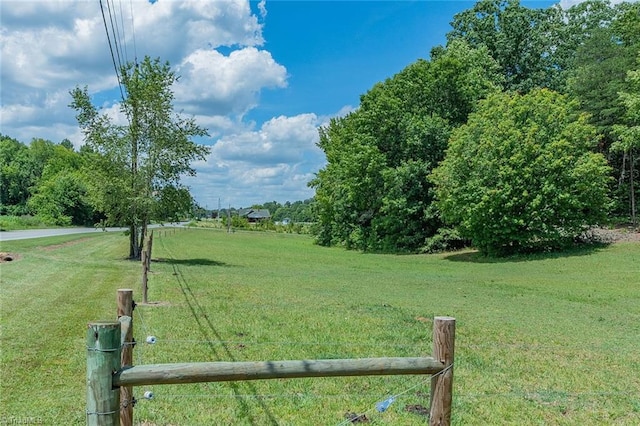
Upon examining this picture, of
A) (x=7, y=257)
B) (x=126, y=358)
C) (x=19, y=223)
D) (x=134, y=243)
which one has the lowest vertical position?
Result: (x=7, y=257)

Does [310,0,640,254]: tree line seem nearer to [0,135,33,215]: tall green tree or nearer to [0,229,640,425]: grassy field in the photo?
[0,229,640,425]: grassy field

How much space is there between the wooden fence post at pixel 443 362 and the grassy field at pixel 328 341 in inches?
66.6

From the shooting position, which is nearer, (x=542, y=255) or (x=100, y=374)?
(x=100, y=374)

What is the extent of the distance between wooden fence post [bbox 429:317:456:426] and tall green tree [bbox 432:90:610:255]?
24.6 meters

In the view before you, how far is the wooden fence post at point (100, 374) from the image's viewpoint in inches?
102

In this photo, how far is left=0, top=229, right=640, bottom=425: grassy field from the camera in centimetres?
502

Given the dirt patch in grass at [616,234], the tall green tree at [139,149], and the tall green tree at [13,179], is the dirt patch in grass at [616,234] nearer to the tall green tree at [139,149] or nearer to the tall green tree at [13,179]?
the tall green tree at [139,149]

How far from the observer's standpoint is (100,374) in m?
2.60

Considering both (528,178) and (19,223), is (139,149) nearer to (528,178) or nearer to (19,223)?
(528,178)

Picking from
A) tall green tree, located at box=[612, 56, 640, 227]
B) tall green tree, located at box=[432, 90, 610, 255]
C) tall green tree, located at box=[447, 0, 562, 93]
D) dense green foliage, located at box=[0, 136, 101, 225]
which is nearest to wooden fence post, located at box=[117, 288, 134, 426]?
tall green tree, located at box=[432, 90, 610, 255]

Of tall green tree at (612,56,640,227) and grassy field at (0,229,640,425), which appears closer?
grassy field at (0,229,640,425)

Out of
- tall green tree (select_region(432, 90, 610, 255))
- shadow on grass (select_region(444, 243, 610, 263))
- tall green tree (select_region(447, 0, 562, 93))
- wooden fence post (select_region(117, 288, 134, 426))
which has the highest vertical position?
tall green tree (select_region(447, 0, 562, 93))

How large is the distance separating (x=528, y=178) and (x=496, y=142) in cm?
261

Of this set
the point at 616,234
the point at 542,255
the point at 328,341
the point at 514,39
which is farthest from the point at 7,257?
the point at 514,39
